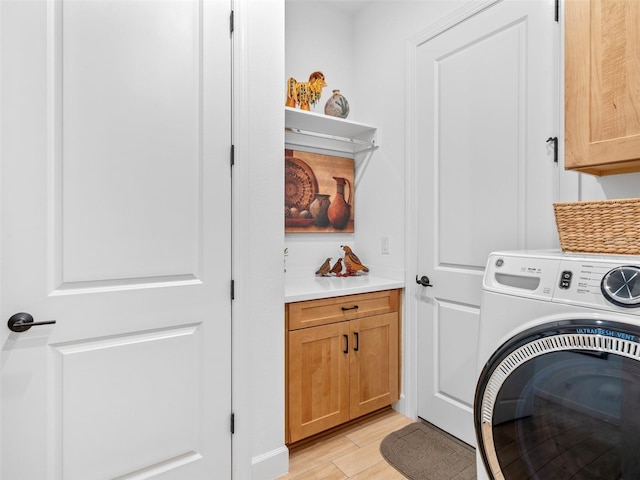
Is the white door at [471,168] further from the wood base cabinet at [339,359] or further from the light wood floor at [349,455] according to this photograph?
the light wood floor at [349,455]

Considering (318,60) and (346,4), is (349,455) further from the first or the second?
(346,4)

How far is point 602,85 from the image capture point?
116 centimetres

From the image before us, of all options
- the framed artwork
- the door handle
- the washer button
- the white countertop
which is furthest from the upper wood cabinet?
the door handle

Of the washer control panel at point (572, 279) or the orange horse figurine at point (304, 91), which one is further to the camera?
the orange horse figurine at point (304, 91)

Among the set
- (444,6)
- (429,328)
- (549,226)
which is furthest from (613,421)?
(444,6)

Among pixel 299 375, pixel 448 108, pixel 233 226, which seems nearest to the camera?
pixel 233 226

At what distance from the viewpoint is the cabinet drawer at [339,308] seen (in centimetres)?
185

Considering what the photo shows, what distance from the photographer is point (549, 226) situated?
159 cm

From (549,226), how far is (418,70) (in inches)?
48.0

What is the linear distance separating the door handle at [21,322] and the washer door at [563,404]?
1.49 m

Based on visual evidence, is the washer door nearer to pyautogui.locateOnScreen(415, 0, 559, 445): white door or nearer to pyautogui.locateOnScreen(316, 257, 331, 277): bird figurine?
pyautogui.locateOnScreen(415, 0, 559, 445): white door

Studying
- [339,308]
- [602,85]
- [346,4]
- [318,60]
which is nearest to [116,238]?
[339,308]

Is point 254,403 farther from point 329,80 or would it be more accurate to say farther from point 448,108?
point 329,80

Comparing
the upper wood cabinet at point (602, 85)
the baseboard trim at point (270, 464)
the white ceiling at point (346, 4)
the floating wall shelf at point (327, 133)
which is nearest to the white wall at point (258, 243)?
the baseboard trim at point (270, 464)
